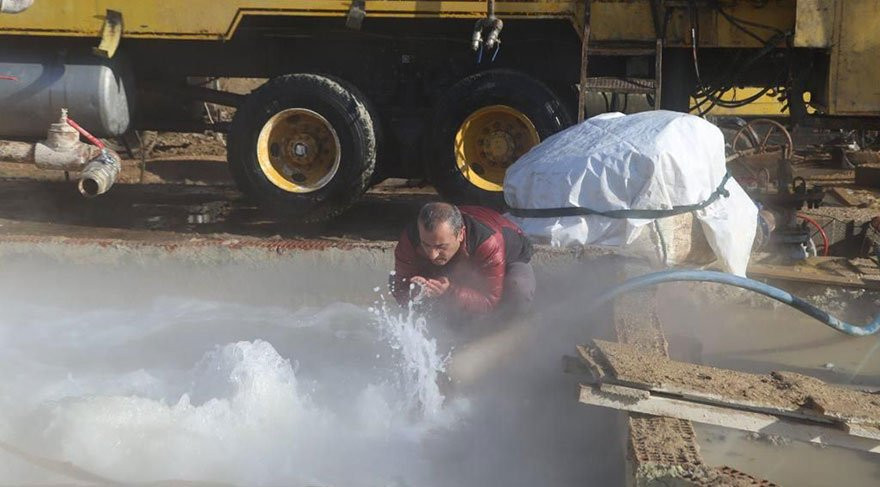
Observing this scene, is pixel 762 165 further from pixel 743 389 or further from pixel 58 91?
pixel 58 91

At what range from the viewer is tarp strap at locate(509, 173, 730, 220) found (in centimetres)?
707

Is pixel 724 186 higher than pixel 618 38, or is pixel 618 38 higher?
pixel 618 38

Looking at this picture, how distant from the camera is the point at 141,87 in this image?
10328mm

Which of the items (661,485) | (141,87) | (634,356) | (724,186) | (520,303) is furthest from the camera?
(141,87)

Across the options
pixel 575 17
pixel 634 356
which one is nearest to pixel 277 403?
pixel 634 356

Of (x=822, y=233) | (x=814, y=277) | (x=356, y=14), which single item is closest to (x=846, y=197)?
(x=822, y=233)

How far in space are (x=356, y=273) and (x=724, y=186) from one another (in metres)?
2.67

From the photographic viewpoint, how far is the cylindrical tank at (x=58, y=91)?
9.51m

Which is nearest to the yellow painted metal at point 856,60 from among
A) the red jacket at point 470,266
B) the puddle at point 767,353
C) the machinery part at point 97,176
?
the puddle at point 767,353

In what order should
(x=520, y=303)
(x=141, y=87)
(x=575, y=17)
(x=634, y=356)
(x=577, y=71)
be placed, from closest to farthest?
(x=634, y=356) < (x=520, y=303) < (x=575, y=17) < (x=577, y=71) < (x=141, y=87)

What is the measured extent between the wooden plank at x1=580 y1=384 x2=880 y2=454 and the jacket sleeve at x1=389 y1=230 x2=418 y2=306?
1.42m

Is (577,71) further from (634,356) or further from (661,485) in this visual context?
(661,485)

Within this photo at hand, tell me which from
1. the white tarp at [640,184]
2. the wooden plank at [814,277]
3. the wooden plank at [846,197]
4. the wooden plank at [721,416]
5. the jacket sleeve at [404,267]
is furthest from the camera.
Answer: the wooden plank at [846,197]

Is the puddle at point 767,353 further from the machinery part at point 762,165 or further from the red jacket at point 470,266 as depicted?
the machinery part at point 762,165
